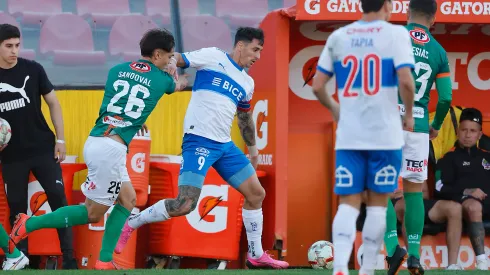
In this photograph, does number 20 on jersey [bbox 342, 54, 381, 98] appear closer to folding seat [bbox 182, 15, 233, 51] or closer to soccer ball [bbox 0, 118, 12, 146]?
soccer ball [bbox 0, 118, 12, 146]

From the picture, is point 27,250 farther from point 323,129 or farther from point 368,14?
point 368,14

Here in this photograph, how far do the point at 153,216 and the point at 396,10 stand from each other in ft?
9.30

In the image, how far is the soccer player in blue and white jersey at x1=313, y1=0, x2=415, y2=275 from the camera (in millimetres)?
5531

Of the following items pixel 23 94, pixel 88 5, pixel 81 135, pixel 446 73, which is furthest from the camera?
pixel 88 5

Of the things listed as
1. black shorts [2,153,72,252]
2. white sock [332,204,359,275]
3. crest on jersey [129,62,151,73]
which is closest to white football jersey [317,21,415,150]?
white sock [332,204,359,275]

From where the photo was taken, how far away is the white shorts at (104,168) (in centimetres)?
726

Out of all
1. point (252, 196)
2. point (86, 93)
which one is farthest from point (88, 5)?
point (252, 196)

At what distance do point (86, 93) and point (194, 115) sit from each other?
1975mm

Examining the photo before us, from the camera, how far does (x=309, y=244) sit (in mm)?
9641

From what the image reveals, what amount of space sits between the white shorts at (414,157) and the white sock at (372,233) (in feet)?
3.67

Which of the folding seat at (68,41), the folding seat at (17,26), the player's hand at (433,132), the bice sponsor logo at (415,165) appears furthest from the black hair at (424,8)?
the folding seat at (17,26)

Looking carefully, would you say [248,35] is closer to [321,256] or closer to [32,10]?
[321,256]

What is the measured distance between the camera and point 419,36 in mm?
6906

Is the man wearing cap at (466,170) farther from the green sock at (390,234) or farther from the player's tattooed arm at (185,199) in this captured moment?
the player's tattooed arm at (185,199)
